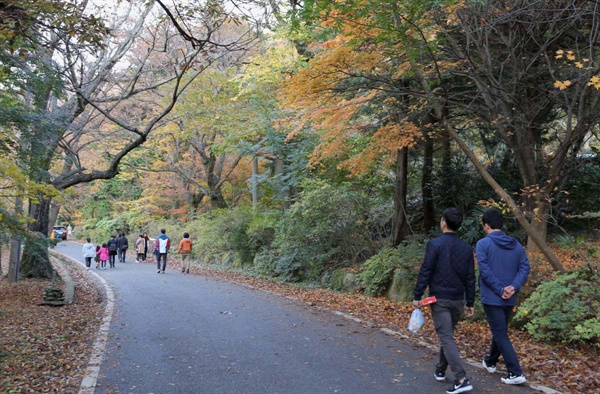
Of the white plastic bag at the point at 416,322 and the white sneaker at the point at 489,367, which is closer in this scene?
the white plastic bag at the point at 416,322

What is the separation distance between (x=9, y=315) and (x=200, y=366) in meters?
6.20

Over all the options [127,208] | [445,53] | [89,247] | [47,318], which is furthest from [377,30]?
[127,208]

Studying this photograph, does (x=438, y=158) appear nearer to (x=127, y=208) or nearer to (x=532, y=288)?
(x=532, y=288)

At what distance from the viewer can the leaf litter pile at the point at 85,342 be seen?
214 inches

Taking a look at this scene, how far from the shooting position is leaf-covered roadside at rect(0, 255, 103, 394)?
5637 mm

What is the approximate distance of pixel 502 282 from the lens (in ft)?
16.4

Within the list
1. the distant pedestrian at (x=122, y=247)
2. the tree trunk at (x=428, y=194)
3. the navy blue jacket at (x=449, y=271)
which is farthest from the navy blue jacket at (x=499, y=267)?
the distant pedestrian at (x=122, y=247)

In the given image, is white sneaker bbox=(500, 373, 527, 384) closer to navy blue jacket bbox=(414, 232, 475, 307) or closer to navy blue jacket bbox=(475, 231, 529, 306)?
navy blue jacket bbox=(475, 231, 529, 306)

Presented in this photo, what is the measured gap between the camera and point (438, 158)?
673 inches

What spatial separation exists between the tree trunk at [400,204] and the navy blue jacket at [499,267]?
27.3ft

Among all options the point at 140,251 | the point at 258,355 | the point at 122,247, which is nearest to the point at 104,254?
the point at 122,247

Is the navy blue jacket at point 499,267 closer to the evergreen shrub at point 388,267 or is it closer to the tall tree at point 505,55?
the tall tree at point 505,55

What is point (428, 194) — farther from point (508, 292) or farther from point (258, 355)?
point (508, 292)

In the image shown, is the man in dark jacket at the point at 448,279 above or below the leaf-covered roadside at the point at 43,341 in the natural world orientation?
above
